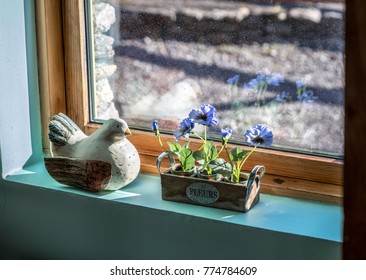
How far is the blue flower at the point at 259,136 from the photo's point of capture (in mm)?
1652

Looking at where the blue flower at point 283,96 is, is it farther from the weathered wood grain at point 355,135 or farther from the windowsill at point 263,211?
the weathered wood grain at point 355,135

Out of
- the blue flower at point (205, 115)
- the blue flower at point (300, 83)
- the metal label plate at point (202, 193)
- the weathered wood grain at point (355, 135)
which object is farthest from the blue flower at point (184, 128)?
the weathered wood grain at point (355, 135)

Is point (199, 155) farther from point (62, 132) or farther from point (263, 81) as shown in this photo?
point (62, 132)

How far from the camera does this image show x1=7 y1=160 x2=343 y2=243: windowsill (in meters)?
1.57

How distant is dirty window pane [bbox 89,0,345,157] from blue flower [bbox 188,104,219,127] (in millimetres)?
104

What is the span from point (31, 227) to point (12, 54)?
0.43 metres

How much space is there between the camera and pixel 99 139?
177cm

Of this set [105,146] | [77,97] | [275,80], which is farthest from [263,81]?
[77,97]

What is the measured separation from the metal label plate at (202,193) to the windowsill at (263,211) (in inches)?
0.7

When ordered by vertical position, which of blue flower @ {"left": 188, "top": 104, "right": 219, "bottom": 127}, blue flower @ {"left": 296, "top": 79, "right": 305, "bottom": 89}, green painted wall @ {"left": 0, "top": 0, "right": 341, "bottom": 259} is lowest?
green painted wall @ {"left": 0, "top": 0, "right": 341, "bottom": 259}

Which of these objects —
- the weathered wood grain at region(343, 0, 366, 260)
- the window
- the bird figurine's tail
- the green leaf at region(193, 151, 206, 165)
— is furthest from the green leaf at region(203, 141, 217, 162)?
the weathered wood grain at region(343, 0, 366, 260)

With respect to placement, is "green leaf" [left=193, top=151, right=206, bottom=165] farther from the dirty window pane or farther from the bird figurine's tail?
the bird figurine's tail

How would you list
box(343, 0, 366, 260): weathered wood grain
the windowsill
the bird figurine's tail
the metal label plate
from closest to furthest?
box(343, 0, 366, 260): weathered wood grain
the windowsill
the metal label plate
the bird figurine's tail

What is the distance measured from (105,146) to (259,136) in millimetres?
362
